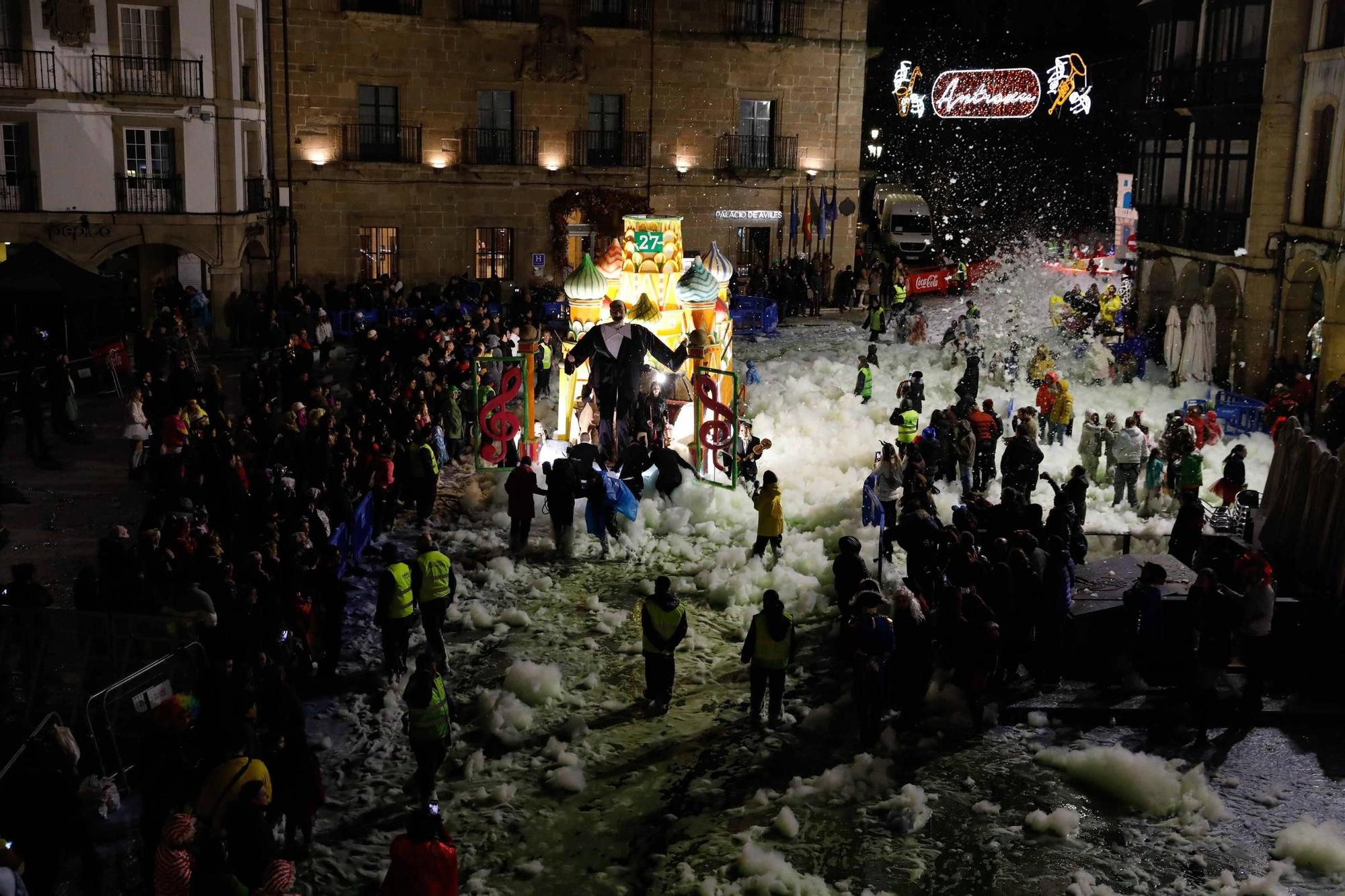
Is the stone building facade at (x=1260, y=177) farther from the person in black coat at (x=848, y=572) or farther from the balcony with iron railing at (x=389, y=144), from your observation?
the balcony with iron railing at (x=389, y=144)

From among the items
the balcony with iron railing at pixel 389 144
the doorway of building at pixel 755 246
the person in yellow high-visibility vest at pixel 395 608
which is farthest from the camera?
the doorway of building at pixel 755 246

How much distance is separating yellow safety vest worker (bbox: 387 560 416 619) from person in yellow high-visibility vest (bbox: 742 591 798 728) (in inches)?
118

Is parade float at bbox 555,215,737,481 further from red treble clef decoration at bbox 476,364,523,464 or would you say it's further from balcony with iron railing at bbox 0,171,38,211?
balcony with iron railing at bbox 0,171,38,211

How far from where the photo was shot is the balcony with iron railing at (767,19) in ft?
118

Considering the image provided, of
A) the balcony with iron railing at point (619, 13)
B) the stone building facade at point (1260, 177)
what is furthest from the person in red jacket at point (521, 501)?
the balcony with iron railing at point (619, 13)

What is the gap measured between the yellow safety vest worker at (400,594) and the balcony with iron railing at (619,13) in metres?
25.8

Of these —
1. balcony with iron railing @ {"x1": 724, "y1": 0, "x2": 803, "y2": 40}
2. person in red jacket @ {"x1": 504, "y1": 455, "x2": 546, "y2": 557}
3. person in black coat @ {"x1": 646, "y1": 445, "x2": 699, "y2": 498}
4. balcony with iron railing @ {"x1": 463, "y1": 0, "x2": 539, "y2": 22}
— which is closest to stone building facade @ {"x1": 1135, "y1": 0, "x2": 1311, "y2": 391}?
balcony with iron railing @ {"x1": 724, "y1": 0, "x2": 803, "y2": 40}

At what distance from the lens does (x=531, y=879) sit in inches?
362

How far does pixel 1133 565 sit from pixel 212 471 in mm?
9836

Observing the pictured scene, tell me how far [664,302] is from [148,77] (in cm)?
1467

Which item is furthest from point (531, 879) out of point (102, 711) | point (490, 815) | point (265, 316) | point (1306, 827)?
point (265, 316)

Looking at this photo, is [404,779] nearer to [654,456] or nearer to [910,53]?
[654,456]

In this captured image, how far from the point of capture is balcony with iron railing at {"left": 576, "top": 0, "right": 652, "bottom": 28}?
34812 mm

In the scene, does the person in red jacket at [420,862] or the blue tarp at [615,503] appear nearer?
the person in red jacket at [420,862]
